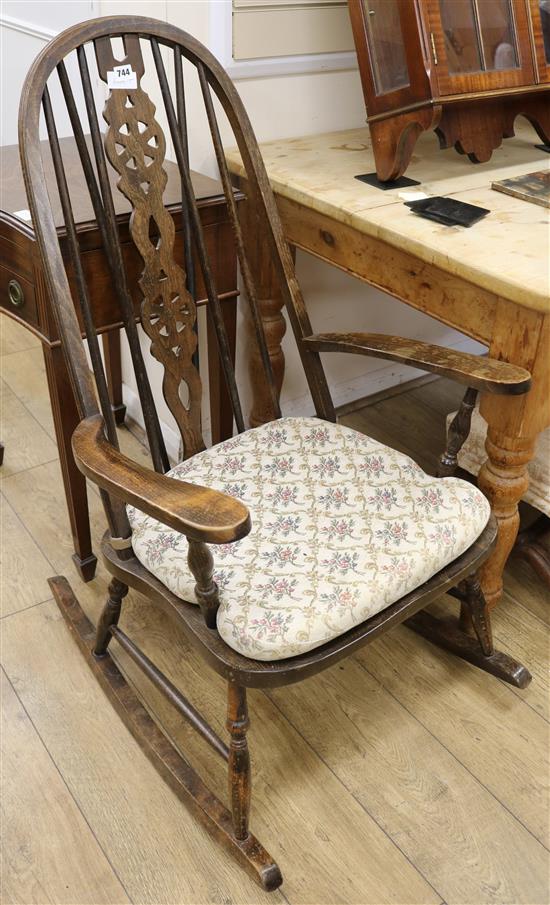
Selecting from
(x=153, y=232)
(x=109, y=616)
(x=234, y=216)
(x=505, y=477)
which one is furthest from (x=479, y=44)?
(x=109, y=616)

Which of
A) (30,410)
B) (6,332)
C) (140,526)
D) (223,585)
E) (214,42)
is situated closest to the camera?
(223,585)

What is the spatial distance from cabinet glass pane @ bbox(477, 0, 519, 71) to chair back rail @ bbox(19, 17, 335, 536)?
506 mm

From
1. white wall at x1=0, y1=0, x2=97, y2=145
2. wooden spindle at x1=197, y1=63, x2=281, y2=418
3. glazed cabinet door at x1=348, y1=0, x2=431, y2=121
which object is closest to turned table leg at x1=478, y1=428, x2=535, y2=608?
wooden spindle at x1=197, y1=63, x2=281, y2=418

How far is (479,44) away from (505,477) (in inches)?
32.2

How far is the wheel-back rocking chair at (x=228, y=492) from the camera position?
107cm

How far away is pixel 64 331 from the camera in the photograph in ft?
3.84

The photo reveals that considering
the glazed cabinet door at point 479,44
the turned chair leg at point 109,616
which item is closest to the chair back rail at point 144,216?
the turned chair leg at point 109,616

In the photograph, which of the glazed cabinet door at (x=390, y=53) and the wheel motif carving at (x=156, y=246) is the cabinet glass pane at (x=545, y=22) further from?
the wheel motif carving at (x=156, y=246)

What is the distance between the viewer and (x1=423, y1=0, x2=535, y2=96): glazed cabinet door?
1445 mm

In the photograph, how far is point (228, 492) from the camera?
1.31m

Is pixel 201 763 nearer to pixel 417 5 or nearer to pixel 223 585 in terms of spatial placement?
pixel 223 585

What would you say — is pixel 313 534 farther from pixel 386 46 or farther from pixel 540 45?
pixel 540 45

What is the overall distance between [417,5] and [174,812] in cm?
142

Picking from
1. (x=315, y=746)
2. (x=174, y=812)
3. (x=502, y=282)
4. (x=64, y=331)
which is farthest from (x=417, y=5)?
(x=174, y=812)
